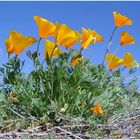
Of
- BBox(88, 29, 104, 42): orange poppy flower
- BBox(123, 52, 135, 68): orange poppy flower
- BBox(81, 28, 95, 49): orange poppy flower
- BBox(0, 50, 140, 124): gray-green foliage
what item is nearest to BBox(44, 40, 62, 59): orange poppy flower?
BBox(0, 50, 140, 124): gray-green foliage

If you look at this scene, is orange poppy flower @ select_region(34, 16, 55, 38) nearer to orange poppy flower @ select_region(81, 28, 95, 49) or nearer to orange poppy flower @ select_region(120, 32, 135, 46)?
orange poppy flower @ select_region(81, 28, 95, 49)

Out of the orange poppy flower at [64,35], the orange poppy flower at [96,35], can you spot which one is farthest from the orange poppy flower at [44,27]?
the orange poppy flower at [96,35]

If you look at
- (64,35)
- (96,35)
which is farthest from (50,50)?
(96,35)

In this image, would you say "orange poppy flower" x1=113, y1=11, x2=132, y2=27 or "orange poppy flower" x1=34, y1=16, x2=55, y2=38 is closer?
"orange poppy flower" x1=34, y1=16, x2=55, y2=38

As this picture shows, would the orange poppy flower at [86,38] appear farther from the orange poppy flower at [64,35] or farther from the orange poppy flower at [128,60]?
the orange poppy flower at [128,60]

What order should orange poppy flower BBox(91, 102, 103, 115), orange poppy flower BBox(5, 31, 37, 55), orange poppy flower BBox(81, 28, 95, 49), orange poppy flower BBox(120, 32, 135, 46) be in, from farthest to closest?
1. orange poppy flower BBox(120, 32, 135, 46)
2. orange poppy flower BBox(81, 28, 95, 49)
3. orange poppy flower BBox(5, 31, 37, 55)
4. orange poppy flower BBox(91, 102, 103, 115)

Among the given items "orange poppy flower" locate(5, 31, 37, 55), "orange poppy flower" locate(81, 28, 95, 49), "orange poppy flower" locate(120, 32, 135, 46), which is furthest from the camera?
"orange poppy flower" locate(120, 32, 135, 46)

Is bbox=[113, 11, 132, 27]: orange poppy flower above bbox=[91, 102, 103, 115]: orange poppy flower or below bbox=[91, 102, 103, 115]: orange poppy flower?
above
